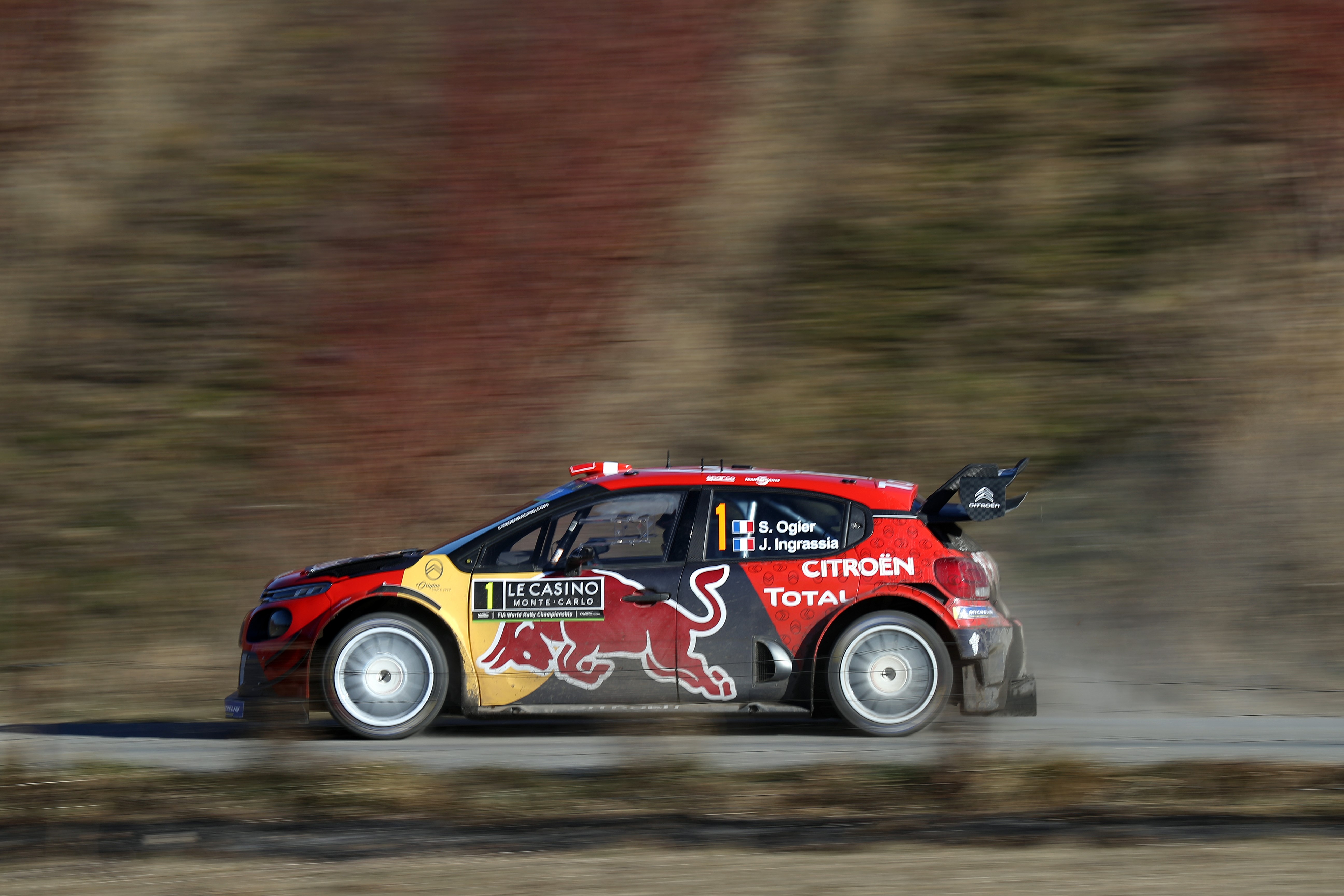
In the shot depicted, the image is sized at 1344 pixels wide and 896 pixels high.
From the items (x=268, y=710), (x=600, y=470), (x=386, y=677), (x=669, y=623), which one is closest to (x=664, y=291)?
(x=600, y=470)

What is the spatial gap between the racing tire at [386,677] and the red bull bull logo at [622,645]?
1.04 feet

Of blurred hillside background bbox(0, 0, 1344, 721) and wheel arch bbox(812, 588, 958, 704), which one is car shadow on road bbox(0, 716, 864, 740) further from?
blurred hillside background bbox(0, 0, 1344, 721)

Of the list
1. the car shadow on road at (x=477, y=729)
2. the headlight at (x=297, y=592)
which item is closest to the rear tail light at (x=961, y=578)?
the car shadow on road at (x=477, y=729)

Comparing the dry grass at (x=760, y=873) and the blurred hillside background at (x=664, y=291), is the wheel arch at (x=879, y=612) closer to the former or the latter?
the dry grass at (x=760, y=873)

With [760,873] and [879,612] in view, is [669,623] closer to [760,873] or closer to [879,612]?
[879,612]

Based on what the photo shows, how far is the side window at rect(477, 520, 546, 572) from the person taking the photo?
8195 mm

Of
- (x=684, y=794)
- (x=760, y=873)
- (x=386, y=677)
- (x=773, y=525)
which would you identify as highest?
(x=773, y=525)

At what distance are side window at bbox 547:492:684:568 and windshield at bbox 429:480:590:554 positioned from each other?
5.0 inches

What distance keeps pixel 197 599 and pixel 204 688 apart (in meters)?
1.72

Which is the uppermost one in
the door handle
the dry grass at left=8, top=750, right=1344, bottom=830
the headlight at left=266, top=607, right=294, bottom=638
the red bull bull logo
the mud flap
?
the door handle

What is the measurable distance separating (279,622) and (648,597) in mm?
2020

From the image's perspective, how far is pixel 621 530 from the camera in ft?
27.3

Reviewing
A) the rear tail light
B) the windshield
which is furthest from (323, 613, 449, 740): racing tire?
the rear tail light

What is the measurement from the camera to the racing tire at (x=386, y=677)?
8062mm
